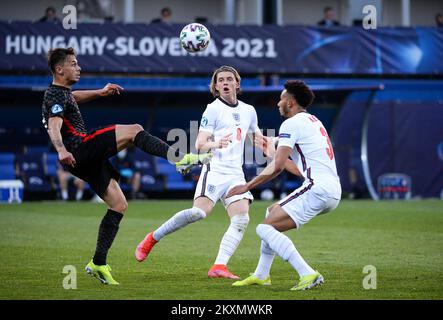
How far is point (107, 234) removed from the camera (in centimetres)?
940

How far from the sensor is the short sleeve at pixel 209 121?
1011cm

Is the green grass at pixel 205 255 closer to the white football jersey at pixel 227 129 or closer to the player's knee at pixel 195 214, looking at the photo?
the player's knee at pixel 195 214

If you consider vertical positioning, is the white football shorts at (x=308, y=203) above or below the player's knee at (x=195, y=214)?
above

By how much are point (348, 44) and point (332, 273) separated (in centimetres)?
1806

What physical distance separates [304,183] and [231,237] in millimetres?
1572

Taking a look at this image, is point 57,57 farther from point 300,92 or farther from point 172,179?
point 172,179

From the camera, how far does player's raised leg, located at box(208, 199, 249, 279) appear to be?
9.90 m

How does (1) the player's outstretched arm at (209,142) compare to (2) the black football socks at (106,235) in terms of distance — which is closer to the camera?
(2) the black football socks at (106,235)

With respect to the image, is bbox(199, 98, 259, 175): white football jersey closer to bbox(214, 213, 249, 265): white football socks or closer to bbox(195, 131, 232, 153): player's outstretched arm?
bbox(195, 131, 232, 153): player's outstretched arm

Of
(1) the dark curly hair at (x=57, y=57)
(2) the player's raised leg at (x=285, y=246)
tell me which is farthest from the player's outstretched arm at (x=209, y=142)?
(1) the dark curly hair at (x=57, y=57)

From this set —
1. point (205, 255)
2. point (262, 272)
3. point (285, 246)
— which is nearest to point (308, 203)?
point (285, 246)

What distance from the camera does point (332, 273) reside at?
10.1 m

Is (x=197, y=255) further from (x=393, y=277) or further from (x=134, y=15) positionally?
(x=134, y=15)

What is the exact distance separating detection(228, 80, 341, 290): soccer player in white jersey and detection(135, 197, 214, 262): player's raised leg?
122cm
